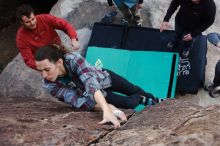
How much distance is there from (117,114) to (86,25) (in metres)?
4.21

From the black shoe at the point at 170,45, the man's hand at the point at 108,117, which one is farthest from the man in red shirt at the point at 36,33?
the black shoe at the point at 170,45

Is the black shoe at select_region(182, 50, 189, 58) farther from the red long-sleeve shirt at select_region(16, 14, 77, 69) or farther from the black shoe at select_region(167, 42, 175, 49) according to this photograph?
the red long-sleeve shirt at select_region(16, 14, 77, 69)

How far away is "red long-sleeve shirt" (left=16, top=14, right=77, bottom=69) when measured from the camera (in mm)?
5395

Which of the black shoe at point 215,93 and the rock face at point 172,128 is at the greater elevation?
the rock face at point 172,128

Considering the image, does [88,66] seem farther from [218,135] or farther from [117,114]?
[218,135]

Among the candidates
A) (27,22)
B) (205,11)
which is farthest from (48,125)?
(205,11)

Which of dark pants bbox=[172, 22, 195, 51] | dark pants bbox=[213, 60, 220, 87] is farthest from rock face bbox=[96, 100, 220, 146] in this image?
dark pants bbox=[172, 22, 195, 51]

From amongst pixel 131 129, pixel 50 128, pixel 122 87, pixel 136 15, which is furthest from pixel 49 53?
pixel 136 15

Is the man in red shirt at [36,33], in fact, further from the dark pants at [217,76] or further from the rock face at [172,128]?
the dark pants at [217,76]

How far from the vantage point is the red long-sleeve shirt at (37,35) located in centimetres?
539

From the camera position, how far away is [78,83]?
13.5 feet

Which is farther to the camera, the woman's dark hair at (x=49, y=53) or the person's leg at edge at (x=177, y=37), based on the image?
the person's leg at edge at (x=177, y=37)

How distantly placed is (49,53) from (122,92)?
127cm

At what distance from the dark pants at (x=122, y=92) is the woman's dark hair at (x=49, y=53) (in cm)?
86
